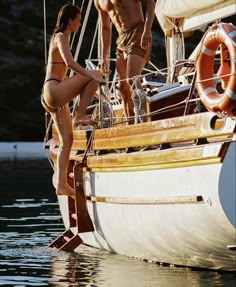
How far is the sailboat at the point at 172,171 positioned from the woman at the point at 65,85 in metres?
0.16

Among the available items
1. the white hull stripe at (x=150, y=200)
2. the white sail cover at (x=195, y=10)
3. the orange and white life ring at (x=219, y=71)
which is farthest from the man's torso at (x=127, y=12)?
the orange and white life ring at (x=219, y=71)

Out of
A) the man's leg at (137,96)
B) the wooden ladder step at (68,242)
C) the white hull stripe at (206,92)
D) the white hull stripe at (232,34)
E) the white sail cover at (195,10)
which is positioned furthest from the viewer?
the wooden ladder step at (68,242)

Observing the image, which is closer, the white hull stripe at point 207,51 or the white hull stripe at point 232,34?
the white hull stripe at point 232,34

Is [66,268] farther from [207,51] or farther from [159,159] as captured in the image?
[207,51]

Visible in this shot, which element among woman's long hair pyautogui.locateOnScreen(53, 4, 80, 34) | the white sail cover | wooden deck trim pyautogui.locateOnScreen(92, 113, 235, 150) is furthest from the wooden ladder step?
the white sail cover

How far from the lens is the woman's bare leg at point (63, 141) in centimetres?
1345

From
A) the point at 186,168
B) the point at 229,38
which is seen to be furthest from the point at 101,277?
the point at 229,38

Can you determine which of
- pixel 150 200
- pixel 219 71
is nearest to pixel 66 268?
pixel 150 200

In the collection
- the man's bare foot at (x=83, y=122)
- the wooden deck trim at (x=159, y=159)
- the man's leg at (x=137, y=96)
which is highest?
the man's leg at (x=137, y=96)

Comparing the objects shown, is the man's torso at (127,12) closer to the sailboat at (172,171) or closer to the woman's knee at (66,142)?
the sailboat at (172,171)

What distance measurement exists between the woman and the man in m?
0.44

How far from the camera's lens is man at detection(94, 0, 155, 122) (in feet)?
44.0

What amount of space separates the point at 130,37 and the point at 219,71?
271cm

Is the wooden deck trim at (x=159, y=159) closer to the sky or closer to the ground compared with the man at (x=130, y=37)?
closer to the ground
